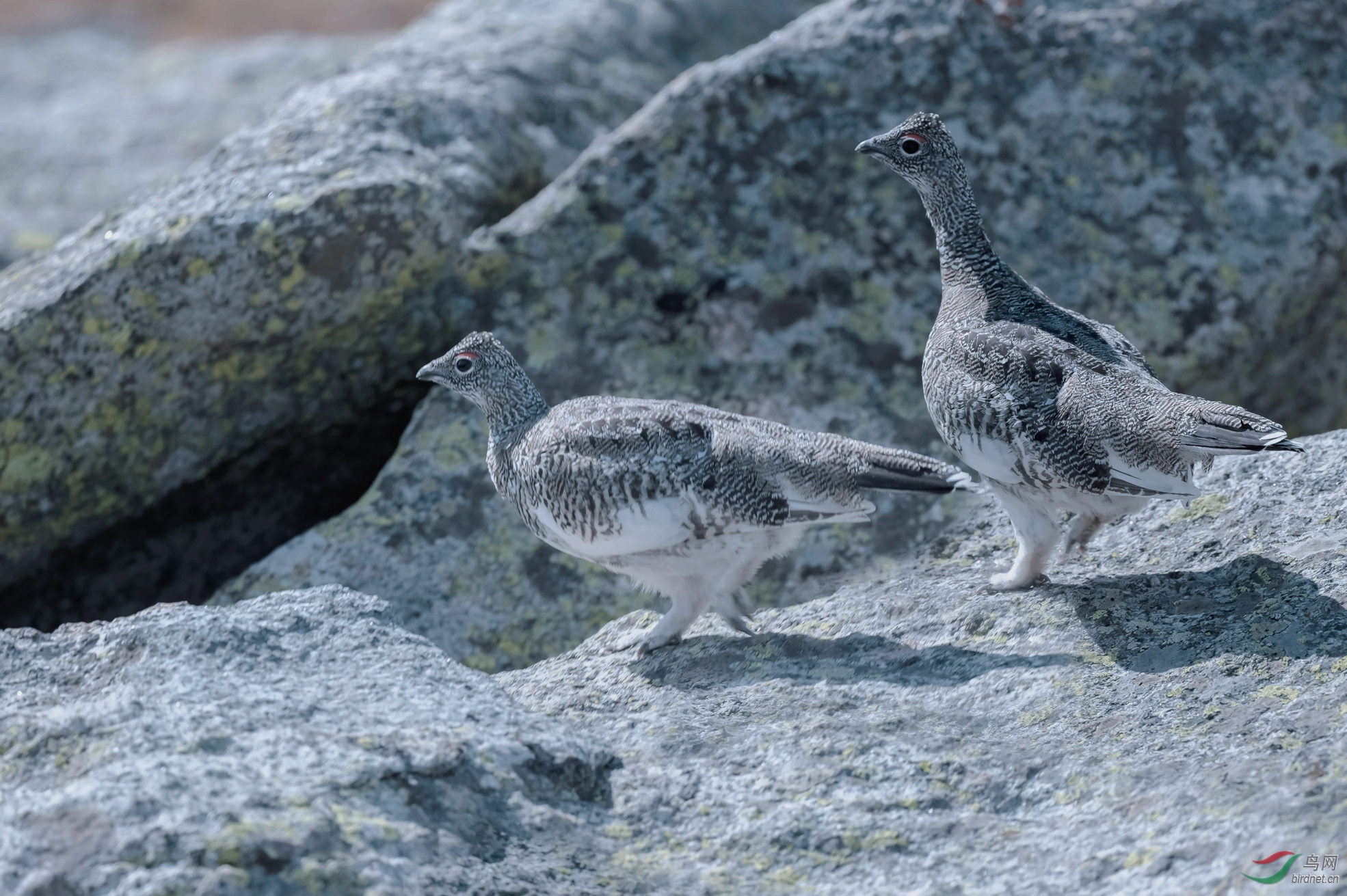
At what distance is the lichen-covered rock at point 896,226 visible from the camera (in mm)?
7922

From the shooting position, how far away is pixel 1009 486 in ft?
19.6

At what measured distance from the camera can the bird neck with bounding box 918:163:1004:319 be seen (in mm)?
A: 6598

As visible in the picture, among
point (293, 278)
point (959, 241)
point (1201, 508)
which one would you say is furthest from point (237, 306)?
point (1201, 508)

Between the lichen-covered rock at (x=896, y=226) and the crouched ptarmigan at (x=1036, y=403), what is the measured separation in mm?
1377

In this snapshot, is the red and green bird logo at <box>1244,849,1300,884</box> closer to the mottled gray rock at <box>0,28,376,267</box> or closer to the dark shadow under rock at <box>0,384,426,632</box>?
the dark shadow under rock at <box>0,384,426,632</box>

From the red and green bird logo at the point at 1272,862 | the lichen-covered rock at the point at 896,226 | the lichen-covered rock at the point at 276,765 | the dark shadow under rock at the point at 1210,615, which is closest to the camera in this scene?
the red and green bird logo at the point at 1272,862

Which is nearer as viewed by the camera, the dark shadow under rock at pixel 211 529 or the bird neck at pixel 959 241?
the bird neck at pixel 959 241

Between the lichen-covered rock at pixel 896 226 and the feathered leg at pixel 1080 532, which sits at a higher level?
the lichen-covered rock at pixel 896 226

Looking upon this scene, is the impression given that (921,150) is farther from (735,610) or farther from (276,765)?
(276,765)

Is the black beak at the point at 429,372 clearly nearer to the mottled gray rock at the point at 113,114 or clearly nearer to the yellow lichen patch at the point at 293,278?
the yellow lichen patch at the point at 293,278

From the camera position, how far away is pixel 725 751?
4.80 meters

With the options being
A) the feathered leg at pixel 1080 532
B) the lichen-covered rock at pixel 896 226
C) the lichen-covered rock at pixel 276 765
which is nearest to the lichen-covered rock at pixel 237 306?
the lichen-covered rock at pixel 896 226

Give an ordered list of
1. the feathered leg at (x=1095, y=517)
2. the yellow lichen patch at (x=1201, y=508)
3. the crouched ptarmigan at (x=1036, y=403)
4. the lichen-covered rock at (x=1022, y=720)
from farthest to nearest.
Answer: the yellow lichen patch at (x=1201, y=508)
the feathered leg at (x=1095, y=517)
the crouched ptarmigan at (x=1036, y=403)
the lichen-covered rock at (x=1022, y=720)

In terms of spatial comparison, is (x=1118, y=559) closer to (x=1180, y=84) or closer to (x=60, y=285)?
(x=1180, y=84)
